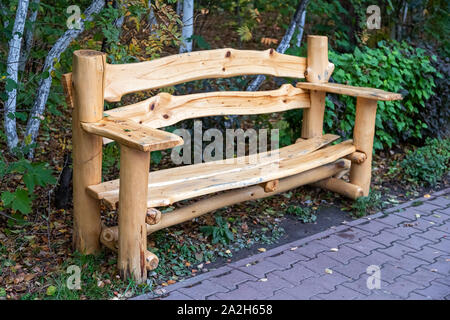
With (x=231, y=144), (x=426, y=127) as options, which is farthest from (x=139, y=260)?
(x=426, y=127)

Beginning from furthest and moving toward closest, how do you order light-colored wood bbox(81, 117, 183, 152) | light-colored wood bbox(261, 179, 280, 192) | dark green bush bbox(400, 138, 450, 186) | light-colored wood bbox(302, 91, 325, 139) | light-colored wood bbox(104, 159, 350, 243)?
dark green bush bbox(400, 138, 450, 186) → light-colored wood bbox(302, 91, 325, 139) → light-colored wood bbox(261, 179, 280, 192) → light-colored wood bbox(104, 159, 350, 243) → light-colored wood bbox(81, 117, 183, 152)

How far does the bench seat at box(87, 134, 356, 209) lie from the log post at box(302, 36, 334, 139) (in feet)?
0.67

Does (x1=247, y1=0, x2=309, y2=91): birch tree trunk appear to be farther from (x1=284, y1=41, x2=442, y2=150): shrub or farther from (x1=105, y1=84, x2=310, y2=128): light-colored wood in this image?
(x1=105, y1=84, x2=310, y2=128): light-colored wood

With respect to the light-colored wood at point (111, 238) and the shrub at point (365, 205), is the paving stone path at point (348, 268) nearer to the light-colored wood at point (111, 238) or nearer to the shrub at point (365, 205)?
the shrub at point (365, 205)

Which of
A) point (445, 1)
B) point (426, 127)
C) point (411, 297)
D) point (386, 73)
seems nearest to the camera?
point (411, 297)

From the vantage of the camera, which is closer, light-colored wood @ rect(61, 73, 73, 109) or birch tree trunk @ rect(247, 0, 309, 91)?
light-colored wood @ rect(61, 73, 73, 109)

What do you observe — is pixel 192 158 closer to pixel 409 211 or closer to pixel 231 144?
pixel 231 144

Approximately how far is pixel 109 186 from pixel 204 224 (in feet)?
3.41

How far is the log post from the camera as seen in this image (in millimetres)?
4910

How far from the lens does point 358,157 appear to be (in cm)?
487

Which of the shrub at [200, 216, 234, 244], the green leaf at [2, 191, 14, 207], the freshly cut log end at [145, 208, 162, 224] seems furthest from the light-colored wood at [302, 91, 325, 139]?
the green leaf at [2, 191, 14, 207]

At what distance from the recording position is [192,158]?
518 centimetres

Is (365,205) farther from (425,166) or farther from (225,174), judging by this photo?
(225,174)

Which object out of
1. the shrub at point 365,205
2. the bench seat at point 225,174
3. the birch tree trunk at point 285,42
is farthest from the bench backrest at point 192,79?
the shrub at point 365,205
